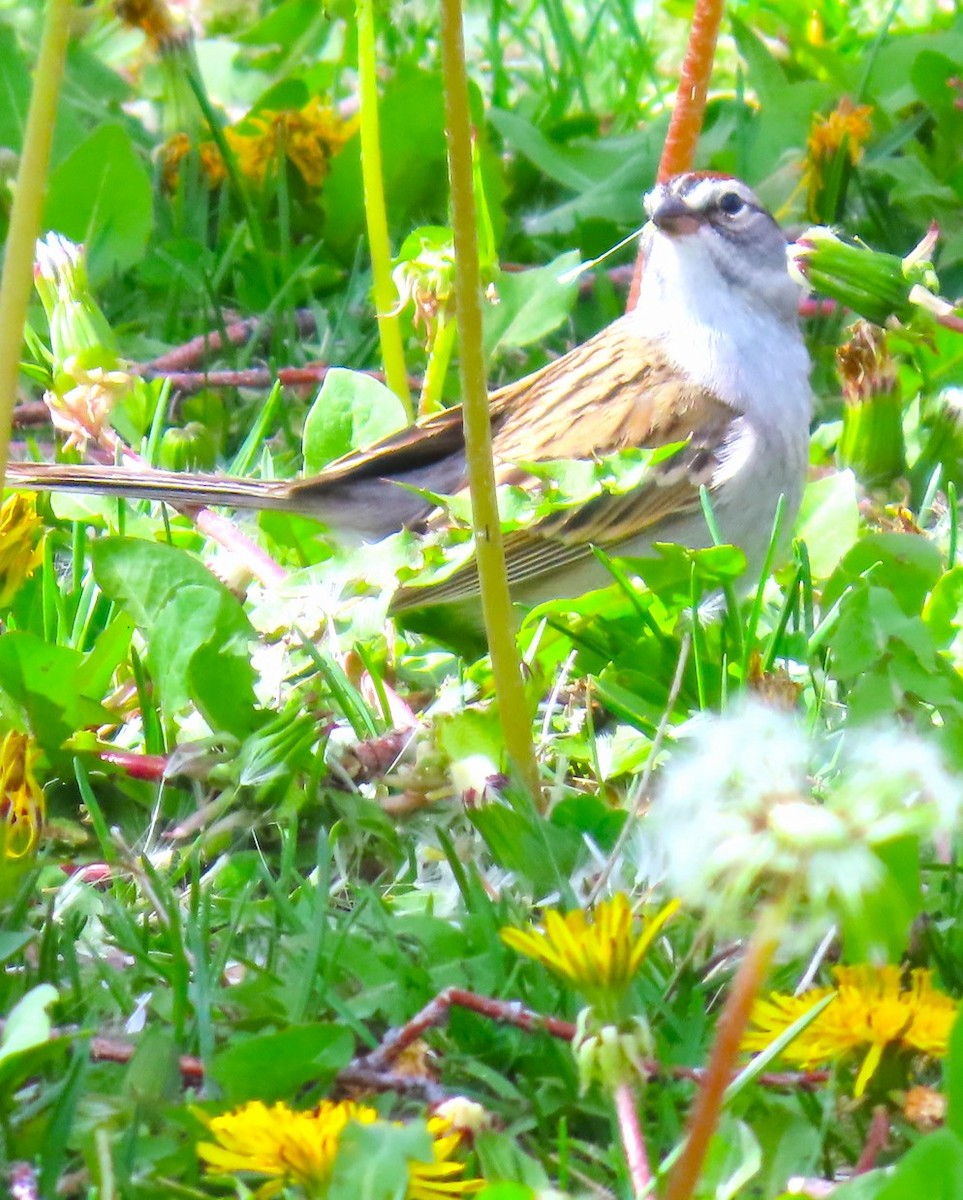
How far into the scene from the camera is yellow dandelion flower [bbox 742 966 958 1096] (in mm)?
1598

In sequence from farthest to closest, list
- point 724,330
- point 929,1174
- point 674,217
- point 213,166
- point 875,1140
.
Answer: point 213,166 < point 724,330 < point 674,217 < point 875,1140 < point 929,1174

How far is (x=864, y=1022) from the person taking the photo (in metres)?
1.61

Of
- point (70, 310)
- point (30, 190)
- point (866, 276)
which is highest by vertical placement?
point (30, 190)

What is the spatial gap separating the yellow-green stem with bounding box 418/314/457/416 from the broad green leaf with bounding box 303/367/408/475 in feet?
0.25

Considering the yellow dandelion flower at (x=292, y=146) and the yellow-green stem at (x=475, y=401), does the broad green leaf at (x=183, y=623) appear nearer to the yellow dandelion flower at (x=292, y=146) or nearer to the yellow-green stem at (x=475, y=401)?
the yellow-green stem at (x=475, y=401)

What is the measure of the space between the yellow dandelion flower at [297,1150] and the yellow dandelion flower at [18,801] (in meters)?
0.54

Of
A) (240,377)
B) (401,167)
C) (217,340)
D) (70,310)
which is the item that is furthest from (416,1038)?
(401,167)

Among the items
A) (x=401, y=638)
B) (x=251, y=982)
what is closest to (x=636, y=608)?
(x=401, y=638)

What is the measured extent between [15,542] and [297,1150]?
118 centimetres

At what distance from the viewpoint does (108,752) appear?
2494 millimetres

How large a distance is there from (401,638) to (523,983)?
1.27 meters

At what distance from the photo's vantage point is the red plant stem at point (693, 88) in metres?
3.29

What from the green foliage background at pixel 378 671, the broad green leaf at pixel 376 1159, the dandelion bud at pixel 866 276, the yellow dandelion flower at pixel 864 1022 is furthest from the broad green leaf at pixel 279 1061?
the dandelion bud at pixel 866 276

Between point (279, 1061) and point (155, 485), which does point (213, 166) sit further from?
point (279, 1061)
